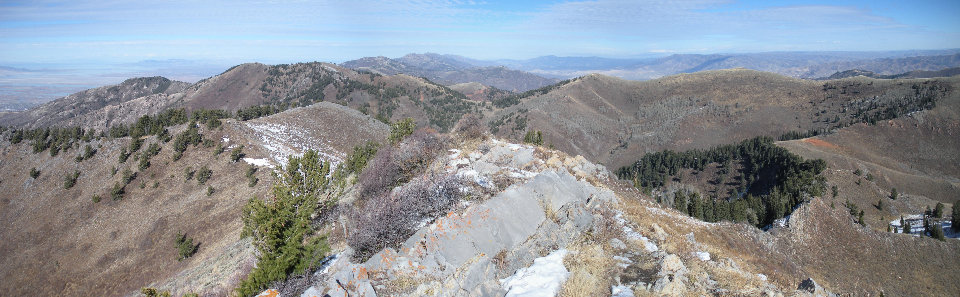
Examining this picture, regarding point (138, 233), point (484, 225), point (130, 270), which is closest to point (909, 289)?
point (484, 225)

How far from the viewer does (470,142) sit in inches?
856

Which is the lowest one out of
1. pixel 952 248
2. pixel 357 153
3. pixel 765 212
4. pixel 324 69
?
pixel 765 212

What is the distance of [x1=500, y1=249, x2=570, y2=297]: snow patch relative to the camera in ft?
27.6

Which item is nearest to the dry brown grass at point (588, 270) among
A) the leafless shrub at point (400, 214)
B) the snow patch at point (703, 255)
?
the snow patch at point (703, 255)

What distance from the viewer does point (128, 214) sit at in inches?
1266

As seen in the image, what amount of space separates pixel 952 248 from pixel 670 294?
3476 cm

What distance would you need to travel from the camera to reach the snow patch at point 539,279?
8406 mm

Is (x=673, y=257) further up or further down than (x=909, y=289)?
further up

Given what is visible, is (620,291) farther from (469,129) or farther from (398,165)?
(469,129)

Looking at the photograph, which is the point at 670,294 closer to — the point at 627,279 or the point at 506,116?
the point at 627,279

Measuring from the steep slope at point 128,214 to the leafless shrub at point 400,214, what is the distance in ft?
34.2

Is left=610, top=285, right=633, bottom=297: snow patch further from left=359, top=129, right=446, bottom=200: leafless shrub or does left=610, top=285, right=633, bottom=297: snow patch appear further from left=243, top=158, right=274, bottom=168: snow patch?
left=243, top=158, right=274, bottom=168: snow patch

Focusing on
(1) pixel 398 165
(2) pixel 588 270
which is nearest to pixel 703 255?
(2) pixel 588 270

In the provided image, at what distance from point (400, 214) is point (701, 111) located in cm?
12763
